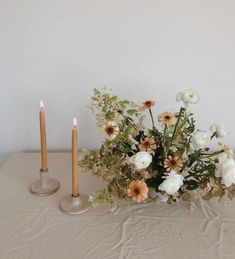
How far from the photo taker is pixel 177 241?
81 centimetres

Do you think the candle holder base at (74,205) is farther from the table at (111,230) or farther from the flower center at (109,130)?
the flower center at (109,130)

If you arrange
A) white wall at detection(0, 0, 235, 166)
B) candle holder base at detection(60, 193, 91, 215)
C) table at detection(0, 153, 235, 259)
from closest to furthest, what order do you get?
table at detection(0, 153, 235, 259), candle holder base at detection(60, 193, 91, 215), white wall at detection(0, 0, 235, 166)

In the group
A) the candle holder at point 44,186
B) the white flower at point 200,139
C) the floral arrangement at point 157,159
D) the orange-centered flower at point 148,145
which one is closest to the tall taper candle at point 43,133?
the candle holder at point 44,186

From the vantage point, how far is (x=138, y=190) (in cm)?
83

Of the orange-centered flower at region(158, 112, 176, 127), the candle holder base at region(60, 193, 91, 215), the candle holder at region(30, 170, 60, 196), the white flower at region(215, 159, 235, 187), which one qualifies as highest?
the orange-centered flower at region(158, 112, 176, 127)

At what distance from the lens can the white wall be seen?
1.11 metres

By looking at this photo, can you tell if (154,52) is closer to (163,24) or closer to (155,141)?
(163,24)

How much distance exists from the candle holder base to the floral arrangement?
7cm

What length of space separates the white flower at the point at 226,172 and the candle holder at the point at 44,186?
19.5 inches

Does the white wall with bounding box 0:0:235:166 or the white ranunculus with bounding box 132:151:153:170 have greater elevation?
the white wall with bounding box 0:0:235:166

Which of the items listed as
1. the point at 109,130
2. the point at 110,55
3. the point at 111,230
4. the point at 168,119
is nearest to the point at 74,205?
the point at 111,230

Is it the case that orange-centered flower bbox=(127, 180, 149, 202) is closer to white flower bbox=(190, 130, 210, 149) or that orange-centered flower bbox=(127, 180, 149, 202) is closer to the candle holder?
white flower bbox=(190, 130, 210, 149)

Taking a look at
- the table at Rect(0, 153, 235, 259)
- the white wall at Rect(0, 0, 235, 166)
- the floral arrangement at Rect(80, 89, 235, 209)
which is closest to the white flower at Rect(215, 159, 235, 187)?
the floral arrangement at Rect(80, 89, 235, 209)

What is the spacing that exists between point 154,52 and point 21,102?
537mm
